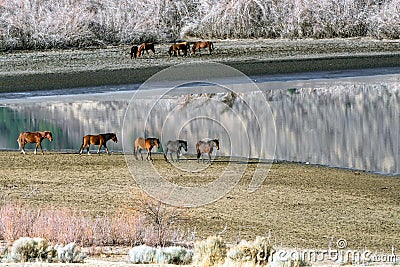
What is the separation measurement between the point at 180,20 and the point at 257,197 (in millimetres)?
27246

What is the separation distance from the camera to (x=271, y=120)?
2361cm

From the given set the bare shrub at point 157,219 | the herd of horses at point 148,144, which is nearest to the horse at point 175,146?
the herd of horses at point 148,144

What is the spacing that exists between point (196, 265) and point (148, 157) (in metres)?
8.68

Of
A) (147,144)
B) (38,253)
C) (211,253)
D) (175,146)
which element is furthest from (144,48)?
(211,253)

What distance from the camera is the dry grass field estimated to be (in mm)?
12898

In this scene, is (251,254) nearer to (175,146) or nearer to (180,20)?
(175,146)

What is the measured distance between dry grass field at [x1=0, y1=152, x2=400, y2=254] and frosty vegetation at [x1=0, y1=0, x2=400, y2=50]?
19905 mm

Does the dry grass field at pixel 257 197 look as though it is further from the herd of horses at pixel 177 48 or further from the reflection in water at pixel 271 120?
the herd of horses at pixel 177 48

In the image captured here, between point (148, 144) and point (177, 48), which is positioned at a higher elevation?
point (177, 48)

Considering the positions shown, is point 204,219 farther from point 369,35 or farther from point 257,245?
point 369,35

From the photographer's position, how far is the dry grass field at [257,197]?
1290 centimetres

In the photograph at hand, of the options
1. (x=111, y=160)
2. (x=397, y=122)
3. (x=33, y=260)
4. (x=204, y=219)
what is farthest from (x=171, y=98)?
(x=33, y=260)

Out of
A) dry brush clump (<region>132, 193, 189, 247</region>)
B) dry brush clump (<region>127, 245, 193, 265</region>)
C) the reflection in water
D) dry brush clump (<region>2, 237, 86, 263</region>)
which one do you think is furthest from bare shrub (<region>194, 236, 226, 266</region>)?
the reflection in water

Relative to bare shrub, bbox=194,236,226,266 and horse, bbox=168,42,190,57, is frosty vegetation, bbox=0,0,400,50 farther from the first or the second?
bare shrub, bbox=194,236,226,266
